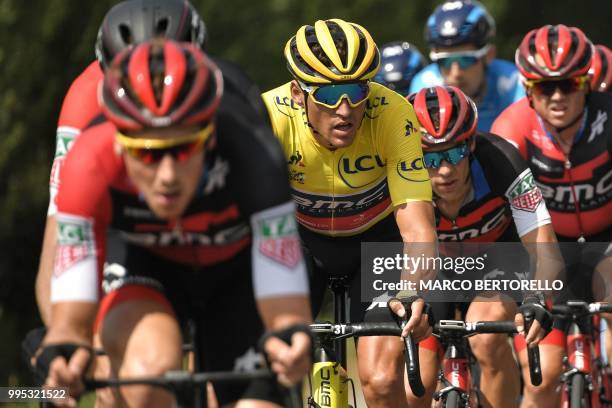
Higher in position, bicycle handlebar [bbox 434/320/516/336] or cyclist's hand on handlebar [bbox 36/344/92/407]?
bicycle handlebar [bbox 434/320/516/336]

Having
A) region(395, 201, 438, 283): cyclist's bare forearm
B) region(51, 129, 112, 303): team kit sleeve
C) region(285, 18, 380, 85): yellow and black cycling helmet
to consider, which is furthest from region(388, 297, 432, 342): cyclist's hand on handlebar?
region(51, 129, 112, 303): team kit sleeve

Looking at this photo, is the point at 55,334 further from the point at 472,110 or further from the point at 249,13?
the point at 249,13

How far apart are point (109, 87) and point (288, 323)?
1108 mm

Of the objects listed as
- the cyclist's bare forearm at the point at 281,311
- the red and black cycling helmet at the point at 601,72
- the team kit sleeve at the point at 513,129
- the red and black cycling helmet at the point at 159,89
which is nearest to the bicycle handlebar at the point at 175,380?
the cyclist's bare forearm at the point at 281,311

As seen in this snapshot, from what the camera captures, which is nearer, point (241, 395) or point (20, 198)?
point (241, 395)

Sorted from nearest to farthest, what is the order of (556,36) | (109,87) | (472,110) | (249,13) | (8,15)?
(109,87), (472,110), (556,36), (8,15), (249,13)

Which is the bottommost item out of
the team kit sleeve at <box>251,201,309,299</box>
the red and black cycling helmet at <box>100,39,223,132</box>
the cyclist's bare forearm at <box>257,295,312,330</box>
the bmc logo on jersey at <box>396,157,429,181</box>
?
the cyclist's bare forearm at <box>257,295,312,330</box>

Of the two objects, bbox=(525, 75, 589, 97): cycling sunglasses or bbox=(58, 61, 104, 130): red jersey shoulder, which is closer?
bbox=(58, 61, 104, 130): red jersey shoulder

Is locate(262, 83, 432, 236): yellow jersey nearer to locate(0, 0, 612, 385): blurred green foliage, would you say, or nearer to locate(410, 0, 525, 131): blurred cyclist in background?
locate(410, 0, 525, 131): blurred cyclist in background

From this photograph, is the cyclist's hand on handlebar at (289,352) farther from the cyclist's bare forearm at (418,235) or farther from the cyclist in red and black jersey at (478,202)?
the cyclist in red and black jersey at (478,202)

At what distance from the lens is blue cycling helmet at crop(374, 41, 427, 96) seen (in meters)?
14.4

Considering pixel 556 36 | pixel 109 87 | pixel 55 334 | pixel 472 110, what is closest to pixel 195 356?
pixel 55 334

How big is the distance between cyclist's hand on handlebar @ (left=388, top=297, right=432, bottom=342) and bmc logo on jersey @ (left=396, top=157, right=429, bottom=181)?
0.72m

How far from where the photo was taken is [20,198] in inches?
562
